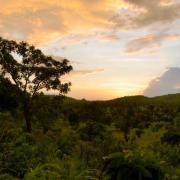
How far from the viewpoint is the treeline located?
10.3 m

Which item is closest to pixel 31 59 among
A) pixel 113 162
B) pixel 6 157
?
pixel 6 157

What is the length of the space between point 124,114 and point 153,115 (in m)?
2.93

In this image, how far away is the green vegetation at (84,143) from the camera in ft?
33.7

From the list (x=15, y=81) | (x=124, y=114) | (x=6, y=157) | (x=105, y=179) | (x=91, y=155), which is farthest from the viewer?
(x=124, y=114)

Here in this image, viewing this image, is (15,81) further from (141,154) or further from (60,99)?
(141,154)

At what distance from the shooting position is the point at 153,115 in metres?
39.9

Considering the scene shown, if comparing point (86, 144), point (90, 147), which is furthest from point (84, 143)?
point (90, 147)

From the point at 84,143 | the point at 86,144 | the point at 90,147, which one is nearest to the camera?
the point at 90,147

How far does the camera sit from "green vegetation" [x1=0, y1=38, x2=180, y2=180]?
10.3m

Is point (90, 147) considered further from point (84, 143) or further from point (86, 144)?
point (84, 143)

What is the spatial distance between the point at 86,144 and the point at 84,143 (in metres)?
0.88

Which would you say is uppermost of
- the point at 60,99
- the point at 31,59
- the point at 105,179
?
the point at 31,59

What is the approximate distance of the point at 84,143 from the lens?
2067 cm

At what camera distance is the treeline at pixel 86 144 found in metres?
Result: 10.3
